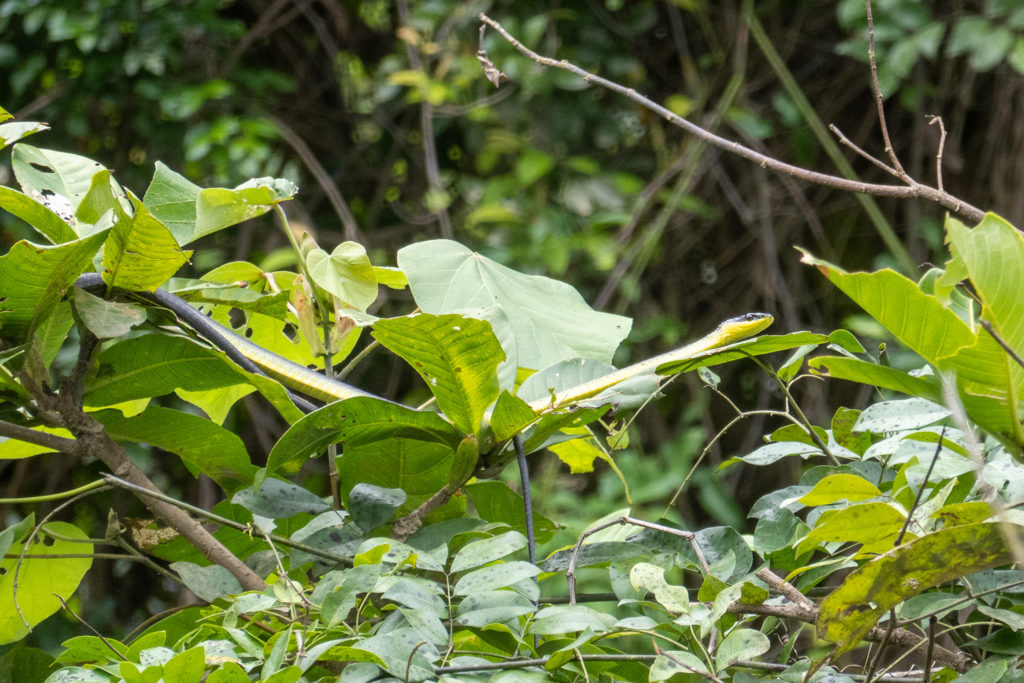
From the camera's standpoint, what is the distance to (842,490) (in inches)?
11.1

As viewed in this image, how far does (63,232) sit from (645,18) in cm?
157

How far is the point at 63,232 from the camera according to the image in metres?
0.36

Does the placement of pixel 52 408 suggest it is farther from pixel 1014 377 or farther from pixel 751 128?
pixel 751 128

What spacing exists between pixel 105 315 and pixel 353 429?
0.10 metres

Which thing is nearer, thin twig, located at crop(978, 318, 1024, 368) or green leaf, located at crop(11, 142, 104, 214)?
thin twig, located at crop(978, 318, 1024, 368)

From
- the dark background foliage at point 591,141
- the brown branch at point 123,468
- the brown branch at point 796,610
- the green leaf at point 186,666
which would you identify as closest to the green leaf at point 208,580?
the brown branch at point 123,468

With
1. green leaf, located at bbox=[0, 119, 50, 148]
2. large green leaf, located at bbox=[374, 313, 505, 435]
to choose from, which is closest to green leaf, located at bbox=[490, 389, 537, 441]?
large green leaf, located at bbox=[374, 313, 505, 435]

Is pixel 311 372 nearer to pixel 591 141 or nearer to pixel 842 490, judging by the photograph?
pixel 842 490

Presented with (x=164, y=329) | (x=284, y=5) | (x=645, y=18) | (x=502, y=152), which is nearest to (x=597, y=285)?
(x=502, y=152)

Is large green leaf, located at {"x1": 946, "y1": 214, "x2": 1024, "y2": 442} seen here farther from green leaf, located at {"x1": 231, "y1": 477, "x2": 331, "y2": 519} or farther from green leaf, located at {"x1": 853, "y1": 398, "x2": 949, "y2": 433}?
green leaf, located at {"x1": 231, "y1": 477, "x2": 331, "y2": 519}

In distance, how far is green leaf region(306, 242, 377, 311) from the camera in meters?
0.39

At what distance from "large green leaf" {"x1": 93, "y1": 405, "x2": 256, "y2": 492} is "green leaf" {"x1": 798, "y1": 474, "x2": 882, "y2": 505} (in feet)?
0.81

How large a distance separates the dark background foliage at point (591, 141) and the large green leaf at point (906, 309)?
127cm

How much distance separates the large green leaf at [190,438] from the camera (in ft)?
1.28
